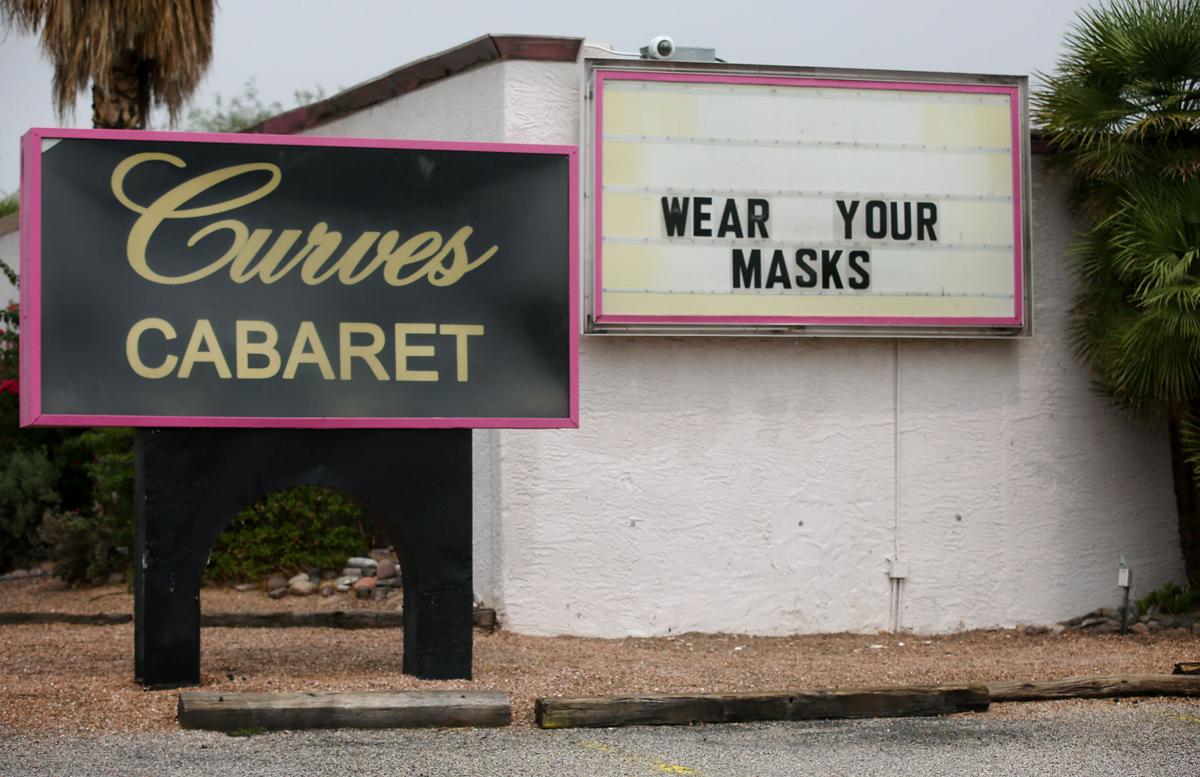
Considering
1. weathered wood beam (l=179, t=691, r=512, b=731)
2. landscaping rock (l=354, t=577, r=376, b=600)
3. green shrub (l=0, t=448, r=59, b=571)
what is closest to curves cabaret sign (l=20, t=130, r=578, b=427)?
weathered wood beam (l=179, t=691, r=512, b=731)

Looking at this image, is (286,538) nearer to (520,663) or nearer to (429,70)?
(520,663)

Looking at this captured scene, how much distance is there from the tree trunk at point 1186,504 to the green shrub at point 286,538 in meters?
7.12

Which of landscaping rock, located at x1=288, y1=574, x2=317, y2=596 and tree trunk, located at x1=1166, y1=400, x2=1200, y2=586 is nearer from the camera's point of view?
tree trunk, located at x1=1166, y1=400, x2=1200, y2=586

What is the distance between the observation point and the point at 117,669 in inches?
370

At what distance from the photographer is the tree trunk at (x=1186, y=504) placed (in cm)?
1198

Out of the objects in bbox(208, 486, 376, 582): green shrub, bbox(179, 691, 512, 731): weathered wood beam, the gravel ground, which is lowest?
the gravel ground

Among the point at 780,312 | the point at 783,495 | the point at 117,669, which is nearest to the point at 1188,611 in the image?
the point at 783,495

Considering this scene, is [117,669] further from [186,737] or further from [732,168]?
[732,168]

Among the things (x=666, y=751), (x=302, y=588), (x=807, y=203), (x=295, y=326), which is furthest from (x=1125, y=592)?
(x=295, y=326)

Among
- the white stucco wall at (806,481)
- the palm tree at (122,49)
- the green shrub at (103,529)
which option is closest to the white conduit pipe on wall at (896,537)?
the white stucco wall at (806,481)

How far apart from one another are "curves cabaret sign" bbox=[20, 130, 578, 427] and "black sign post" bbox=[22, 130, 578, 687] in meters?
0.01

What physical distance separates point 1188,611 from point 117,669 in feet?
27.3

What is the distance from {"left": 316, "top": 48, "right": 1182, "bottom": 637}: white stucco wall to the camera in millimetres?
11352

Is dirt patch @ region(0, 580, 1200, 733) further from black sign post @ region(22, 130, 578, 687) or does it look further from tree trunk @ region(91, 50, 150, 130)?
tree trunk @ region(91, 50, 150, 130)
